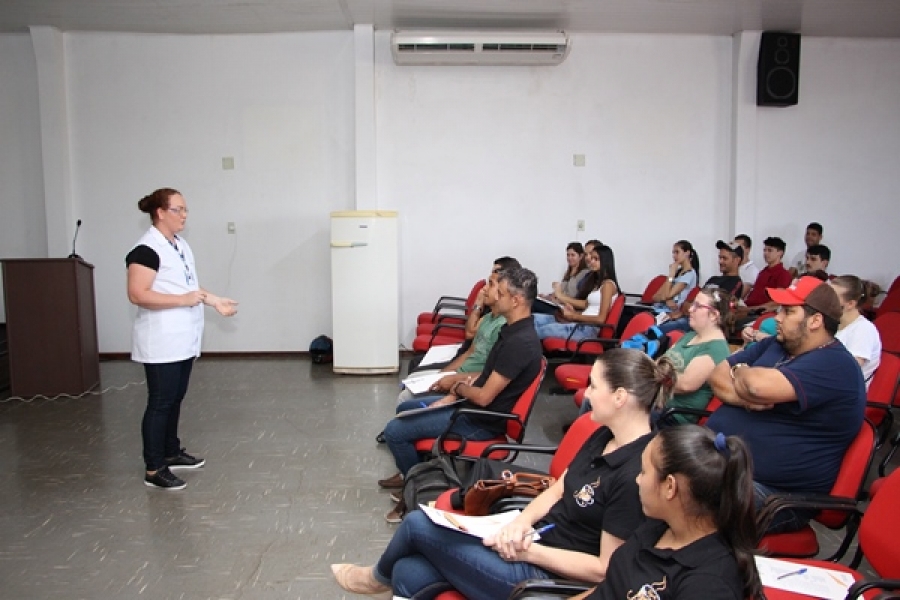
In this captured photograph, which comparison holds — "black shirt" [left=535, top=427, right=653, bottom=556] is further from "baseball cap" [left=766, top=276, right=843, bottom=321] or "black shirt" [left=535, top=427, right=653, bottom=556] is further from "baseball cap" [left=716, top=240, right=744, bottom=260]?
"baseball cap" [left=716, top=240, right=744, bottom=260]

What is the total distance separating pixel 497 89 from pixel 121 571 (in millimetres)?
5648

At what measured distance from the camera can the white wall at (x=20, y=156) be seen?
7.11m

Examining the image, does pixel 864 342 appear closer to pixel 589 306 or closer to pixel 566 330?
pixel 566 330

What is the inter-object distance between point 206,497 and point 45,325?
291cm

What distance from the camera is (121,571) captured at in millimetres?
2883

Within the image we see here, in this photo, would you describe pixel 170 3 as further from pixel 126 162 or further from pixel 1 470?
pixel 1 470

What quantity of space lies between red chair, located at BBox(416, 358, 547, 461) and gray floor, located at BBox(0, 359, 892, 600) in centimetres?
51

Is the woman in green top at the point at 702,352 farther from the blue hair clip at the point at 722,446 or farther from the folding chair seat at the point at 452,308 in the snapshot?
the folding chair seat at the point at 452,308

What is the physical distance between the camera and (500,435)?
3189mm

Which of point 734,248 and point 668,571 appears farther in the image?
point 734,248

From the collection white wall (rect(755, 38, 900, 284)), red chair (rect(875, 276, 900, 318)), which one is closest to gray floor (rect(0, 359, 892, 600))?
red chair (rect(875, 276, 900, 318))

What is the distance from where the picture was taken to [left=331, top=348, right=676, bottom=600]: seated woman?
6.12ft

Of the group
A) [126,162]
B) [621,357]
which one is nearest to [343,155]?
[126,162]

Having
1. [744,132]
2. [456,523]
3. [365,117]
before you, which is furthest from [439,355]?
[744,132]
